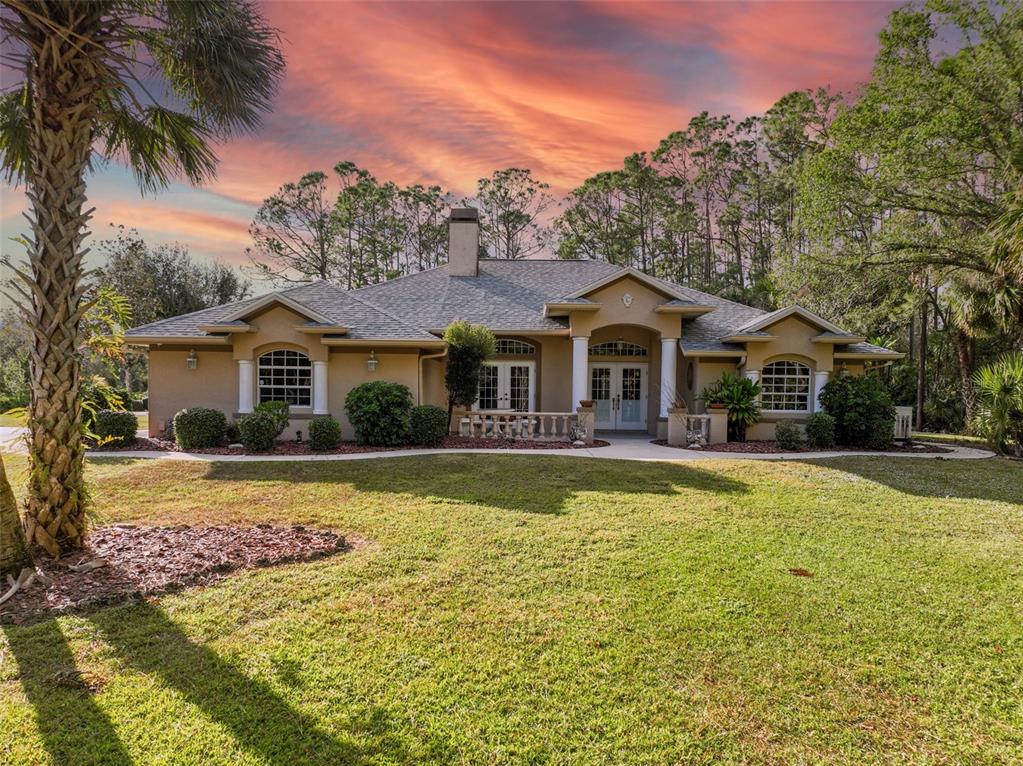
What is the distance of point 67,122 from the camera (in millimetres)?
5402

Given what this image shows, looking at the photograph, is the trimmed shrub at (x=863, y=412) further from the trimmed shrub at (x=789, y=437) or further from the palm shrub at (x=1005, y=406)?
the palm shrub at (x=1005, y=406)

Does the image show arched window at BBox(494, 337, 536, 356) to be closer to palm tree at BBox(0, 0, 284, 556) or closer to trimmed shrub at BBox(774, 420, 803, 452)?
trimmed shrub at BBox(774, 420, 803, 452)

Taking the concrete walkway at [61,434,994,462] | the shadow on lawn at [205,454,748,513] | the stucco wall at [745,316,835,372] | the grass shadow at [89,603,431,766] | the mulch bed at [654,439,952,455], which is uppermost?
the stucco wall at [745,316,835,372]

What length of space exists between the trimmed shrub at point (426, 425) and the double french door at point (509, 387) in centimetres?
405

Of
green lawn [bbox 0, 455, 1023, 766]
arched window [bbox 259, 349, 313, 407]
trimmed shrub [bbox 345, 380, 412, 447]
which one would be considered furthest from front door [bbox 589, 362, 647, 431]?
green lawn [bbox 0, 455, 1023, 766]

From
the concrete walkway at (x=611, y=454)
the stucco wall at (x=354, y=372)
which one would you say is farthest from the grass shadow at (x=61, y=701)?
the stucco wall at (x=354, y=372)

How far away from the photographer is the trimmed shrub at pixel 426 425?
14.3 meters

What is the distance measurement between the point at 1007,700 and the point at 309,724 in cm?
473

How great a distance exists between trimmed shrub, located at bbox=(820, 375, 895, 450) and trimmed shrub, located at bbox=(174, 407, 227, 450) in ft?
57.4

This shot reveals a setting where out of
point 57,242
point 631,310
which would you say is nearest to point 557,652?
point 57,242

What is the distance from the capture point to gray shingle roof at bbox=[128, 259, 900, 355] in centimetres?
1585

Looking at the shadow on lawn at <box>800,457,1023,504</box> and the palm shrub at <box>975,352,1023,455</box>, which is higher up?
the palm shrub at <box>975,352,1023,455</box>

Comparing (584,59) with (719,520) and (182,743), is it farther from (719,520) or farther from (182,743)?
(182,743)

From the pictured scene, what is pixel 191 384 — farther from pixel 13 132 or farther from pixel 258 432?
pixel 13 132
